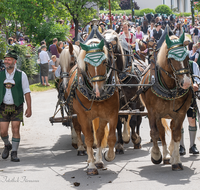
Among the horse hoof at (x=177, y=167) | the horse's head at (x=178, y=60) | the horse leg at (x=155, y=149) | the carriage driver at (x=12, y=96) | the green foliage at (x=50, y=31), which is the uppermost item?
the green foliage at (x=50, y=31)

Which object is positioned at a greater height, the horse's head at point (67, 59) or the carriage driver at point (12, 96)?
the horse's head at point (67, 59)

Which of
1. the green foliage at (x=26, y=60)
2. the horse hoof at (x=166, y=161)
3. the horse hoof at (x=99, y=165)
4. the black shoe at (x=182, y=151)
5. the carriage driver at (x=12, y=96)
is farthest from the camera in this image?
the green foliage at (x=26, y=60)

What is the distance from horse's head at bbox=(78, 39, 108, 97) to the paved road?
135 centimetres

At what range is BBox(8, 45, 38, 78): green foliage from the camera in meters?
17.5

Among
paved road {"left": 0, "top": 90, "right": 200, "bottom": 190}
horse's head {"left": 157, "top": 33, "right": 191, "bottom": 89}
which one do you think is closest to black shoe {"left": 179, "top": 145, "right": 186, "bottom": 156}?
paved road {"left": 0, "top": 90, "right": 200, "bottom": 190}

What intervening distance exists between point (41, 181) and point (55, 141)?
342cm

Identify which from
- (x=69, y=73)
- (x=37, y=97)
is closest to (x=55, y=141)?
(x=69, y=73)

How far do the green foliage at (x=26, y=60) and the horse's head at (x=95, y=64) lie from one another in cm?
1165

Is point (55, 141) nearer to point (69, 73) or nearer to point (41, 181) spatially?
point (69, 73)

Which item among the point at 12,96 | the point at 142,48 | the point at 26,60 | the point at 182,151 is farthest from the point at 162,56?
the point at 26,60

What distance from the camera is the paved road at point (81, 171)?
571 centimetres

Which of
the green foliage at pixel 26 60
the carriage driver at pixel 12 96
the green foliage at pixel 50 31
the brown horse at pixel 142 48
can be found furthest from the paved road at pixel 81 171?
the green foliage at pixel 50 31

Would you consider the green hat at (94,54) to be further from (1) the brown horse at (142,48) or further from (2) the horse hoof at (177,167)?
(1) the brown horse at (142,48)

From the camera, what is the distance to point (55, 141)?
30.9 ft
